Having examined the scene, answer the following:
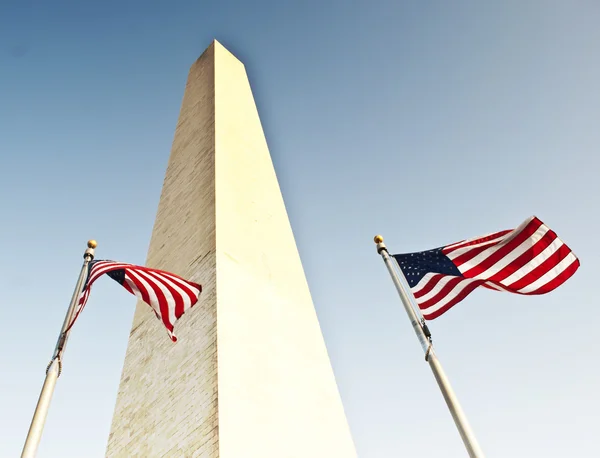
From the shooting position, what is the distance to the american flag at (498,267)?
655 cm

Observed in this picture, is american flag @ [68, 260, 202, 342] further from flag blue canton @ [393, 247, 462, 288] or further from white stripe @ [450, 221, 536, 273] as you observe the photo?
white stripe @ [450, 221, 536, 273]

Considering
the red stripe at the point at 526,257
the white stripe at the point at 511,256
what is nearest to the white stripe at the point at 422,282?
the white stripe at the point at 511,256

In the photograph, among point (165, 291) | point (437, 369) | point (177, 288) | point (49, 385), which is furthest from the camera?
point (177, 288)

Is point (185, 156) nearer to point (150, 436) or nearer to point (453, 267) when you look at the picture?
point (150, 436)

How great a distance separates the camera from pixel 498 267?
21.9ft

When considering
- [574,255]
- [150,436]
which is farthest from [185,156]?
[574,255]

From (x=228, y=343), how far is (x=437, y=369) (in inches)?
124

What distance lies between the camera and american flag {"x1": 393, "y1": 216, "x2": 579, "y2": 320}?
6.55 m

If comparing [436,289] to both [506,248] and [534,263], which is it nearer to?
[506,248]

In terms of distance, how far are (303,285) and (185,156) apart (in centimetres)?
493

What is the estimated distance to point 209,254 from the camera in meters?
9.39

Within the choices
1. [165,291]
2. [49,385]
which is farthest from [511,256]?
[49,385]

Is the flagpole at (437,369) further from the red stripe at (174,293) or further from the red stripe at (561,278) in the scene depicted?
the red stripe at (174,293)

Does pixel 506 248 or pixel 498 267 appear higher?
pixel 506 248
